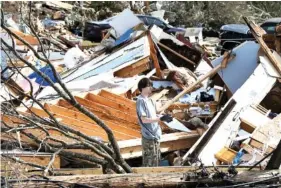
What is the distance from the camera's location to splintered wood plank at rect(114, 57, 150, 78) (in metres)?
9.98

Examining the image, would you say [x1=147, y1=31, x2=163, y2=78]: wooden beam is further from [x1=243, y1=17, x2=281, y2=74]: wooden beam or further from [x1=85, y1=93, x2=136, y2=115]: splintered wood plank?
[x1=243, y1=17, x2=281, y2=74]: wooden beam

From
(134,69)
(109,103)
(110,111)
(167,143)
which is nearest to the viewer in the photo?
(167,143)

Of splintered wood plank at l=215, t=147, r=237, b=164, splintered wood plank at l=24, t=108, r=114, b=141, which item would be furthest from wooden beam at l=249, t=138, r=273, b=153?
splintered wood plank at l=24, t=108, r=114, b=141

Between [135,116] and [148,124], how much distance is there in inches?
76.3

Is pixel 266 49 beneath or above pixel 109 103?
above

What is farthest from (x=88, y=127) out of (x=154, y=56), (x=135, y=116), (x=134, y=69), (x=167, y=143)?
(x=154, y=56)

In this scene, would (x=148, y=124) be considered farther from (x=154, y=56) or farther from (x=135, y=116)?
(x=154, y=56)

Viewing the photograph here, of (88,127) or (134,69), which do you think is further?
(134,69)

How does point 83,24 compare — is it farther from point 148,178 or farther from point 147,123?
point 148,178

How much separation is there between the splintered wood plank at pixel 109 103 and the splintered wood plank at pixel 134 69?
1717 millimetres

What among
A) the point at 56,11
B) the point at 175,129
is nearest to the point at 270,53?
the point at 175,129

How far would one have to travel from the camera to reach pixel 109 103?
8.12 metres

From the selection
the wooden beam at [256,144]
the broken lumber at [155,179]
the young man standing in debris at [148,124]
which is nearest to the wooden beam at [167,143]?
the young man standing in debris at [148,124]

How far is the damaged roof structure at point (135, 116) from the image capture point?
14.0ft
